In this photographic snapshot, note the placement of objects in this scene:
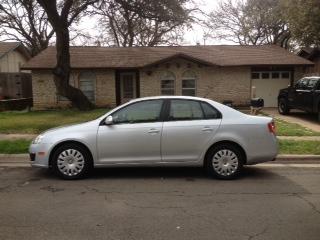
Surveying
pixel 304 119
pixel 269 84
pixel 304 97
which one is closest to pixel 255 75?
pixel 269 84

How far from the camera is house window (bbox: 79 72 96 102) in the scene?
26.2 m

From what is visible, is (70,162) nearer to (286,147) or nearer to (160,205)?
(160,205)

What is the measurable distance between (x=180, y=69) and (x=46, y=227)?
827 inches

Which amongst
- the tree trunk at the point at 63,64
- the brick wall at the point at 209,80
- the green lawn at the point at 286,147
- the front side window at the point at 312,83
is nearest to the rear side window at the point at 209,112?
the green lawn at the point at 286,147

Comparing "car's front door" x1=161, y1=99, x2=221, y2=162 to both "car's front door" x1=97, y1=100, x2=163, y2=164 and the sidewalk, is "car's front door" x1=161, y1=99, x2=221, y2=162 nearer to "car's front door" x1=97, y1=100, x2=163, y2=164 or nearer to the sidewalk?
"car's front door" x1=97, y1=100, x2=163, y2=164

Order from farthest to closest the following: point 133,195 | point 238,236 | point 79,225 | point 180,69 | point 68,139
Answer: point 180,69 < point 68,139 < point 133,195 < point 79,225 < point 238,236

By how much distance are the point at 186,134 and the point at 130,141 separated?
100 cm

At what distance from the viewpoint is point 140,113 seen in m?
8.23

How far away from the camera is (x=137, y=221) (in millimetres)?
5668

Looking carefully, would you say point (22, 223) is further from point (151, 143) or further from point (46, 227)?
point (151, 143)

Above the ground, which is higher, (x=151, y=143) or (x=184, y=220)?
(x=151, y=143)

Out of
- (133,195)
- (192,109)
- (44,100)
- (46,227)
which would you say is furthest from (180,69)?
(46,227)

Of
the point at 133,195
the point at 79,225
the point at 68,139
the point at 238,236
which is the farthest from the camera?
the point at 68,139

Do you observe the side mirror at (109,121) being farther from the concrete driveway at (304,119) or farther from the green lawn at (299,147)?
the concrete driveway at (304,119)
